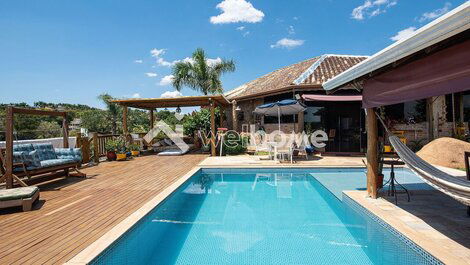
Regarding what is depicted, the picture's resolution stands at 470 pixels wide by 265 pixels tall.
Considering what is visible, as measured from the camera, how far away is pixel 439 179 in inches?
129

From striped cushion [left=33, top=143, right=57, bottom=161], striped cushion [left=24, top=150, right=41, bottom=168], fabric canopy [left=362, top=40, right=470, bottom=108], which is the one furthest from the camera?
striped cushion [left=33, top=143, right=57, bottom=161]

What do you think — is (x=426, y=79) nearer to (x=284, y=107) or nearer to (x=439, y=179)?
(x=439, y=179)

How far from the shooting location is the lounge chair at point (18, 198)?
14.0ft

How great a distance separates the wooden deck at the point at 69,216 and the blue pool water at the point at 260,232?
1.59 feet

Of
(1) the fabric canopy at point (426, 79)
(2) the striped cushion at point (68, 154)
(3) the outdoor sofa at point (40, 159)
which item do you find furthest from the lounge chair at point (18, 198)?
(1) the fabric canopy at point (426, 79)

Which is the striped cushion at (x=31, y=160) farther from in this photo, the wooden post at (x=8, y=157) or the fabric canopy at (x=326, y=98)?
the fabric canopy at (x=326, y=98)

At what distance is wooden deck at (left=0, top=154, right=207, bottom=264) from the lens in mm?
2949

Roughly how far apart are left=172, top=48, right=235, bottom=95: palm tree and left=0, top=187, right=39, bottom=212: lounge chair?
17.8m

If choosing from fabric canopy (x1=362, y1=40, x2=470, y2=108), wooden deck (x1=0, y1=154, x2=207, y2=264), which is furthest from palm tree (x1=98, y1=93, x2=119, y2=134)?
fabric canopy (x1=362, y1=40, x2=470, y2=108)

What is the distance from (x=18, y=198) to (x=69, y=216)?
3.71ft

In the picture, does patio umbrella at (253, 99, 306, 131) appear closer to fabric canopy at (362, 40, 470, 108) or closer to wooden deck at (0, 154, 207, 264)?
fabric canopy at (362, 40, 470, 108)

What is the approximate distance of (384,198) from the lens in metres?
5.02

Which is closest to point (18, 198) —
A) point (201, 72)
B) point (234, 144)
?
point (234, 144)

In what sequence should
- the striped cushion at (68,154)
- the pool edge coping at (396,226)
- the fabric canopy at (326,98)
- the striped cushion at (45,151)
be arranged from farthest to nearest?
the fabric canopy at (326,98), the striped cushion at (68,154), the striped cushion at (45,151), the pool edge coping at (396,226)
